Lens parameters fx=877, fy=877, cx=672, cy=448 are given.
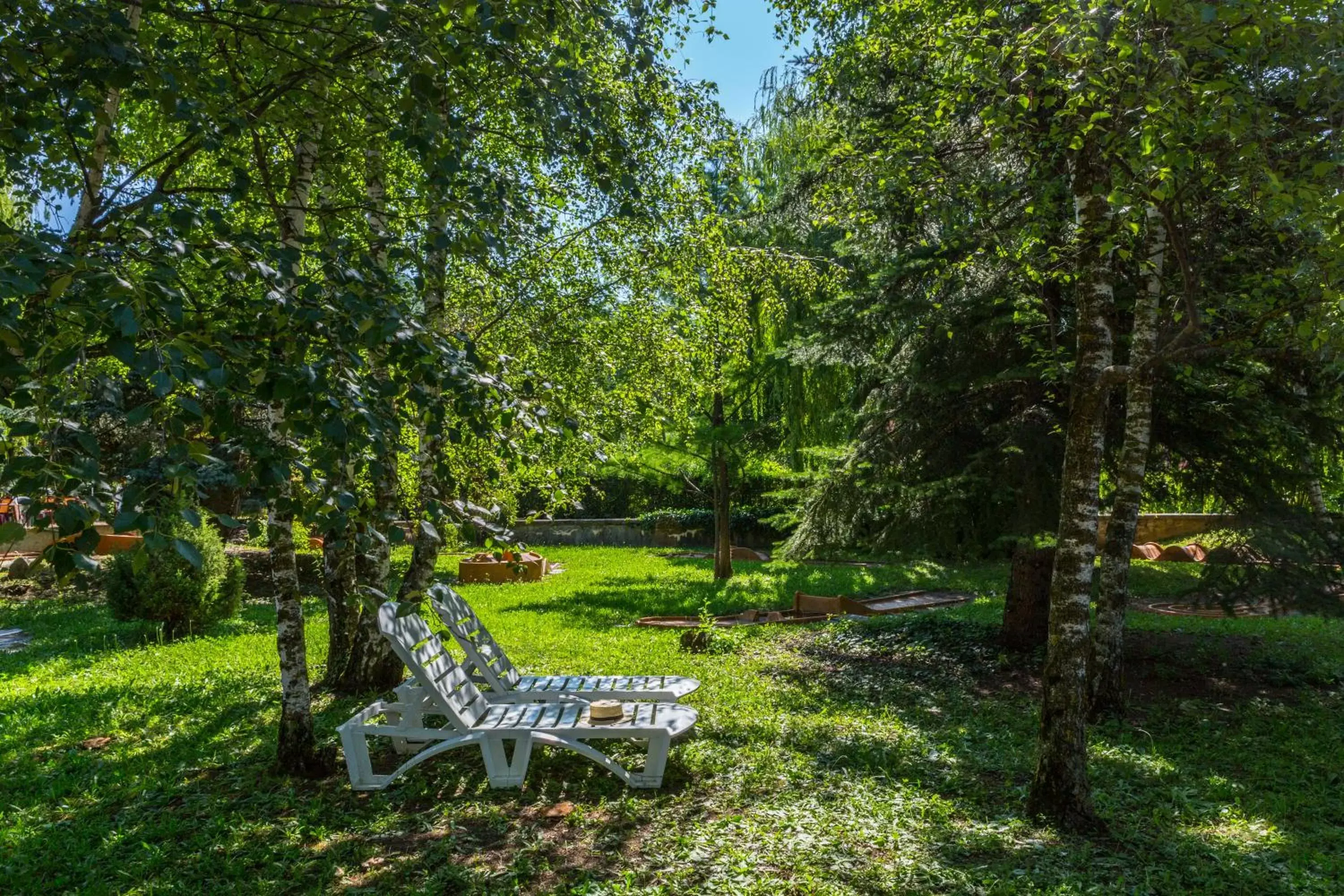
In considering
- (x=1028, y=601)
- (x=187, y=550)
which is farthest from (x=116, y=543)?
(x=187, y=550)

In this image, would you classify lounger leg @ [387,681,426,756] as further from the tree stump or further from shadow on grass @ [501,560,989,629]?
the tree stump

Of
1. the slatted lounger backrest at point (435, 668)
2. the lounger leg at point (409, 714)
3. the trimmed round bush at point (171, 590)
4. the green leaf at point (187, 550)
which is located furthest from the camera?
the trimmed round bush at point (171, 590)

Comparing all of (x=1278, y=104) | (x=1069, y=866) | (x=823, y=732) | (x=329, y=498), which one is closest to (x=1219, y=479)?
(x=1278, y=104)

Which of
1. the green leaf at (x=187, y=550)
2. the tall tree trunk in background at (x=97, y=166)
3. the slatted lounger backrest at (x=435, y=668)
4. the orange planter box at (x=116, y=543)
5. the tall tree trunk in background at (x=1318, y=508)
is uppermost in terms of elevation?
the tall tree trunk in background at (x=97, y=166)

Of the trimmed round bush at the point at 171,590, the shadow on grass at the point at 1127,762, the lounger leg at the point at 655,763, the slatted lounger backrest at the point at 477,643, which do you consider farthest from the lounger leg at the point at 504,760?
the trimmed round bush at the point at 171,590

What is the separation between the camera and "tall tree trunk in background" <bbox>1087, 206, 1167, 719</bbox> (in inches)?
246

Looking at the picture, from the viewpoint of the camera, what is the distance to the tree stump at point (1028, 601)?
848 centimetres

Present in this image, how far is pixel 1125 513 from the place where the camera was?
6387 millimetres

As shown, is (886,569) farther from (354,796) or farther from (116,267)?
(116,267)

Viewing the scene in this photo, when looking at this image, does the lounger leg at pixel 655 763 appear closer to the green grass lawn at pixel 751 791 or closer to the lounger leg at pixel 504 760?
the green grass lawn at pixel 751 791

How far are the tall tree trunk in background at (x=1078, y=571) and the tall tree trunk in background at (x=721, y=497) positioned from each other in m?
11.3

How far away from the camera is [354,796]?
15.8 ft

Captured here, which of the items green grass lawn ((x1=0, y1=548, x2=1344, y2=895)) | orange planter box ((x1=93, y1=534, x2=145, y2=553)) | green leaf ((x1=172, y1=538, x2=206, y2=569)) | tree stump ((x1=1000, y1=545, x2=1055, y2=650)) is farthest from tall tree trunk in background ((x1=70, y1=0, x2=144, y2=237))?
orange planter box ((x1=93, y1=534, x2=145, y2=553))

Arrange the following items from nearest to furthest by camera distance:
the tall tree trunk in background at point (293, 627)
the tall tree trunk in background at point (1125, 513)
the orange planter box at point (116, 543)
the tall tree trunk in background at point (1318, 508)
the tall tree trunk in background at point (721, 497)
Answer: the tall tree trunk in background at point (293, 627)
the tall tree trunk in background at point (1125, 513)
the tall tree trunk in background at point (1318, 508)
the tall tree trunk in background at point (721, 497)
the orange planter box at point (116, 543)
